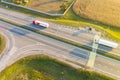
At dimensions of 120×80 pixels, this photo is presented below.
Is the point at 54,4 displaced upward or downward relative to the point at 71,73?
upward

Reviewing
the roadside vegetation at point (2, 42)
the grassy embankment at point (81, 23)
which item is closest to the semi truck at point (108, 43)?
the grassy embankment at point (81, 23)

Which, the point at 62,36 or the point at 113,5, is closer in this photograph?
the point at 62,36

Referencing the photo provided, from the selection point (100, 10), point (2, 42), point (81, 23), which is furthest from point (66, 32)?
point (2, 42)

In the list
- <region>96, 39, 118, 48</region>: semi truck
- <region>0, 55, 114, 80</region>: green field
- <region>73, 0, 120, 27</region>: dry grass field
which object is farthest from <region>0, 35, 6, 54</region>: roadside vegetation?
<region>96, 39, 118, 48</region>: semi truck

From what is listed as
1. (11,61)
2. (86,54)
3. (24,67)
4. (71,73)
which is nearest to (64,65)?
(71,73)

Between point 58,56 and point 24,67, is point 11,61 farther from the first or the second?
point 58,56

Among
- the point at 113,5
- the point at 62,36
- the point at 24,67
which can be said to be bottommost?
the point at 24,67
